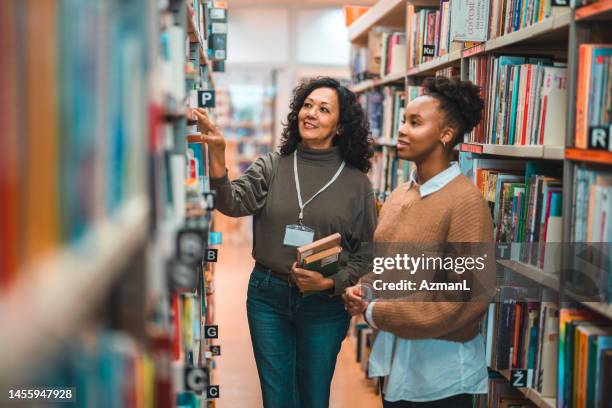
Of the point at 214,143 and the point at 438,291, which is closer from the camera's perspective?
the point at 438,291

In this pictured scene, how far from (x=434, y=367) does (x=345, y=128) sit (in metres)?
1.03

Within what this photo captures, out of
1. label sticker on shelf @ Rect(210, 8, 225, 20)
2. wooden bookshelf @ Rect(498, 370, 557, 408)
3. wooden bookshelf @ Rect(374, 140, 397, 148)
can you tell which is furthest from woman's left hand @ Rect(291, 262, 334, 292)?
wooden bookshelf @ Rect(374, 140, 397, 148)

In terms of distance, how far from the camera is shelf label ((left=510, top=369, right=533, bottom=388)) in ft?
7.20

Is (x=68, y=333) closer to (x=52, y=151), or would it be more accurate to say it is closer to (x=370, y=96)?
(x=52, y=151)

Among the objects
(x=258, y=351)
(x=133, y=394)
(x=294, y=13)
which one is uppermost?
(x=294, y=13)

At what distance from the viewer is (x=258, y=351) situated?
96.9 inches

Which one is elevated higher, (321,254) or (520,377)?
(321,254)

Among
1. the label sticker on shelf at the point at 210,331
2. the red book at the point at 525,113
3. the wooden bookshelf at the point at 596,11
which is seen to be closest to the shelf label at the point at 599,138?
the wooden bookshelf at the point at 596,11

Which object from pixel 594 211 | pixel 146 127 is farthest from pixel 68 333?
pixel 594 211

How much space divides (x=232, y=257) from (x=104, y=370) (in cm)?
743

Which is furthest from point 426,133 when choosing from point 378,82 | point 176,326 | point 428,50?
point 378,82

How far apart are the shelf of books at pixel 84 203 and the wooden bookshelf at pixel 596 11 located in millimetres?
1206

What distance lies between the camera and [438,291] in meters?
1.96

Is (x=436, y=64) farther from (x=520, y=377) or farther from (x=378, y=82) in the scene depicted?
(x=520, y=377)
